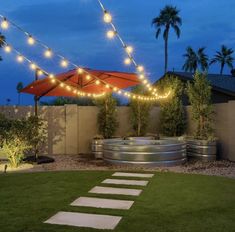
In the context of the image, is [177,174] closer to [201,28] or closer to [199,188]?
[199,188]

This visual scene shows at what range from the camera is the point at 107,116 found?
13273 mm

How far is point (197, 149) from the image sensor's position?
10875mm

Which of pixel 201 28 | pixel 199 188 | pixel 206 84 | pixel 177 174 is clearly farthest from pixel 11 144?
pixel 201 28

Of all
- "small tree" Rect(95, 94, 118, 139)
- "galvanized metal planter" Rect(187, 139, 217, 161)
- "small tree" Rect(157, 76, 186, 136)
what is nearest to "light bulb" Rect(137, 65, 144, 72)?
Result: "galvanized metal planter" Rect(187, 139, 217, 161)

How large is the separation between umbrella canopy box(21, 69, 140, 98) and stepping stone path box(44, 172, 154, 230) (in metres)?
3.97

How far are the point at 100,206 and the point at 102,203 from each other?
0.18m

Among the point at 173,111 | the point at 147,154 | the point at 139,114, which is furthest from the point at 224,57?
the point at 147,154

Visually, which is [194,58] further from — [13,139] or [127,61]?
[127,61]

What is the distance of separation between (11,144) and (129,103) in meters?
5.72

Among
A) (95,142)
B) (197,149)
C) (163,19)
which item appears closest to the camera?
(197,149)

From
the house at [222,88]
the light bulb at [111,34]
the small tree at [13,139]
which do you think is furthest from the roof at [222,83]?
the light bulb at [111,34]

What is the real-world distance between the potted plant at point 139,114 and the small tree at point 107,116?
0.74 metres

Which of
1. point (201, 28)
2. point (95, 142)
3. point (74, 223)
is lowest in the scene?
point (74, 223)

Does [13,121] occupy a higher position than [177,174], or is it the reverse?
[13,121]
